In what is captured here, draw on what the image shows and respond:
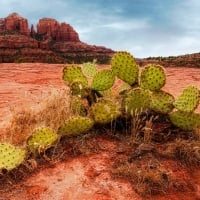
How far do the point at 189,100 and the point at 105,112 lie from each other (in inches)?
39.4

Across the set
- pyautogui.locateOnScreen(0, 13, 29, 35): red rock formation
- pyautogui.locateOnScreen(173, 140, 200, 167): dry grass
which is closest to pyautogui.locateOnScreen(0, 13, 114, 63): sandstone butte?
pyautogui.locateOnScreen(0, 13, 29, 35): red rock formation

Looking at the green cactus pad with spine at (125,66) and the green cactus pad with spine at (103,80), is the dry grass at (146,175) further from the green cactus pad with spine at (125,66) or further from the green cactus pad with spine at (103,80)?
the green cactus pad with spine at (125,66)

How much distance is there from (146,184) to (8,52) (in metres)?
61.5

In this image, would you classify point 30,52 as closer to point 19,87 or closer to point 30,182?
point 19,87

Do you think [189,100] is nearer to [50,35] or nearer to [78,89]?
[78,89]

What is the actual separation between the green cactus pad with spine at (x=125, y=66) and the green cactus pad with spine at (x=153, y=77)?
6.4 inches

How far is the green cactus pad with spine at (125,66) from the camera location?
215 inches

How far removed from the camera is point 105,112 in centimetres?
495

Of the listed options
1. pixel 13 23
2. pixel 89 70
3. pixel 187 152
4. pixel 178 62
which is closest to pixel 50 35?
pixel 13 23

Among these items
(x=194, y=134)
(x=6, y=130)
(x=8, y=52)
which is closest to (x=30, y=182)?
(x=6, y=130)

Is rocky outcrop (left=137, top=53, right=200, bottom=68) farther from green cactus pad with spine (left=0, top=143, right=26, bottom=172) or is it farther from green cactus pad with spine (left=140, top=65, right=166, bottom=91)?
green cactus pad with spine (left=0, top=143, right=26, bottom=172)

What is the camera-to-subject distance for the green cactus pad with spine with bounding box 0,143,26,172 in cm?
409

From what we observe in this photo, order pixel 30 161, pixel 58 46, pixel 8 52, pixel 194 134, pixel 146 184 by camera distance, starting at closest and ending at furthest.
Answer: pixel 146 184
pixel 30 161
pixel 194 134
pixel 8 52
pixel 58 46

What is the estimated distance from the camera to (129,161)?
4293 mm
